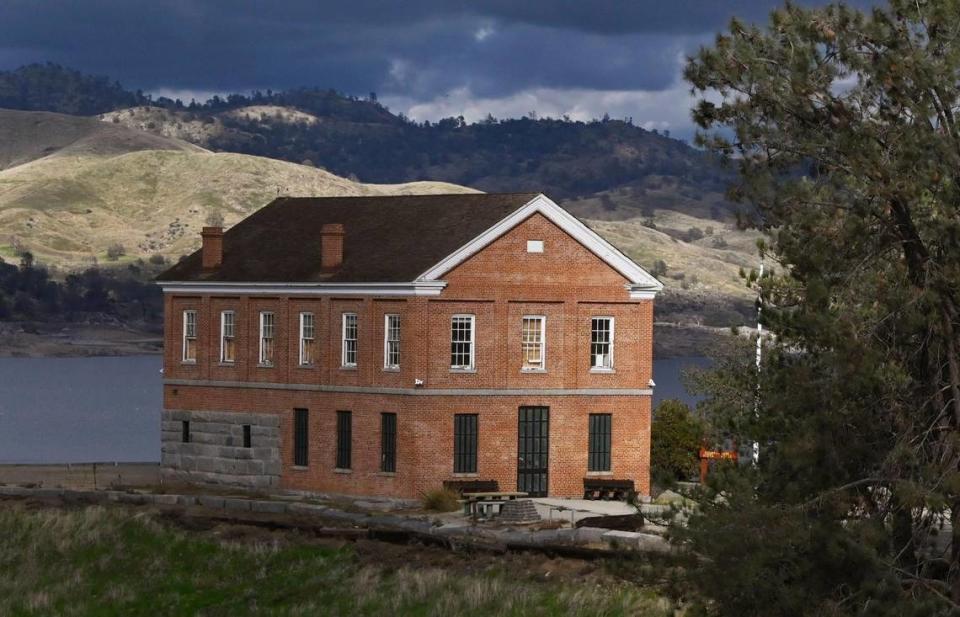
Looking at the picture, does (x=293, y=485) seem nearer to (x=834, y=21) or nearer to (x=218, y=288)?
(x=218, y=288)

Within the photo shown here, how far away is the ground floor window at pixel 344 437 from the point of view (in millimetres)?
57094

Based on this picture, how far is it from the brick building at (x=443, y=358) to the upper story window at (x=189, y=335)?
7.07 ft

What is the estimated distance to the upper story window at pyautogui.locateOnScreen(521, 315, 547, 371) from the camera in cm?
5691

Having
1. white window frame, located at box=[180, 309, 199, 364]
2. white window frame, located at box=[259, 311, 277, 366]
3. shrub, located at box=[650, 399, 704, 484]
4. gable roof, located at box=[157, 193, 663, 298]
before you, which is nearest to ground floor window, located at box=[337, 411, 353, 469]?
→ white window frame, located at box=[259, 311, 277, 366]

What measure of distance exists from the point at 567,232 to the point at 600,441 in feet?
21.7

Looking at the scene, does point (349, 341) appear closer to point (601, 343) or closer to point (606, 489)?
point (601, 343)

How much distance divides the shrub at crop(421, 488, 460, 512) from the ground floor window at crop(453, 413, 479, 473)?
1.19 meters

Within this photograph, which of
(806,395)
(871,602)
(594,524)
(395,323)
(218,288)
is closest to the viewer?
(871,602)

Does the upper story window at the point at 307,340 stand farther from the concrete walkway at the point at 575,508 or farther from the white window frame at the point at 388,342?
the concrete walkway at the point at 575,508

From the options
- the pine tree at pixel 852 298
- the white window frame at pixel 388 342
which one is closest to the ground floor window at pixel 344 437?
the white window frame at pixel 388 342

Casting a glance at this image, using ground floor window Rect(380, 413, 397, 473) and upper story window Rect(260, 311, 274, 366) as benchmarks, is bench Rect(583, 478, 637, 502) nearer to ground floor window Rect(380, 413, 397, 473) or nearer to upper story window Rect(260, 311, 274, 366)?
ground floor window Rect(380, 413, 397, 473)

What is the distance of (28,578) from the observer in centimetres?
4450

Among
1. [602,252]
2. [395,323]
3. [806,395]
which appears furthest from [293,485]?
[806,395]

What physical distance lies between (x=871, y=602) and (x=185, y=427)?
40640 millimetres
